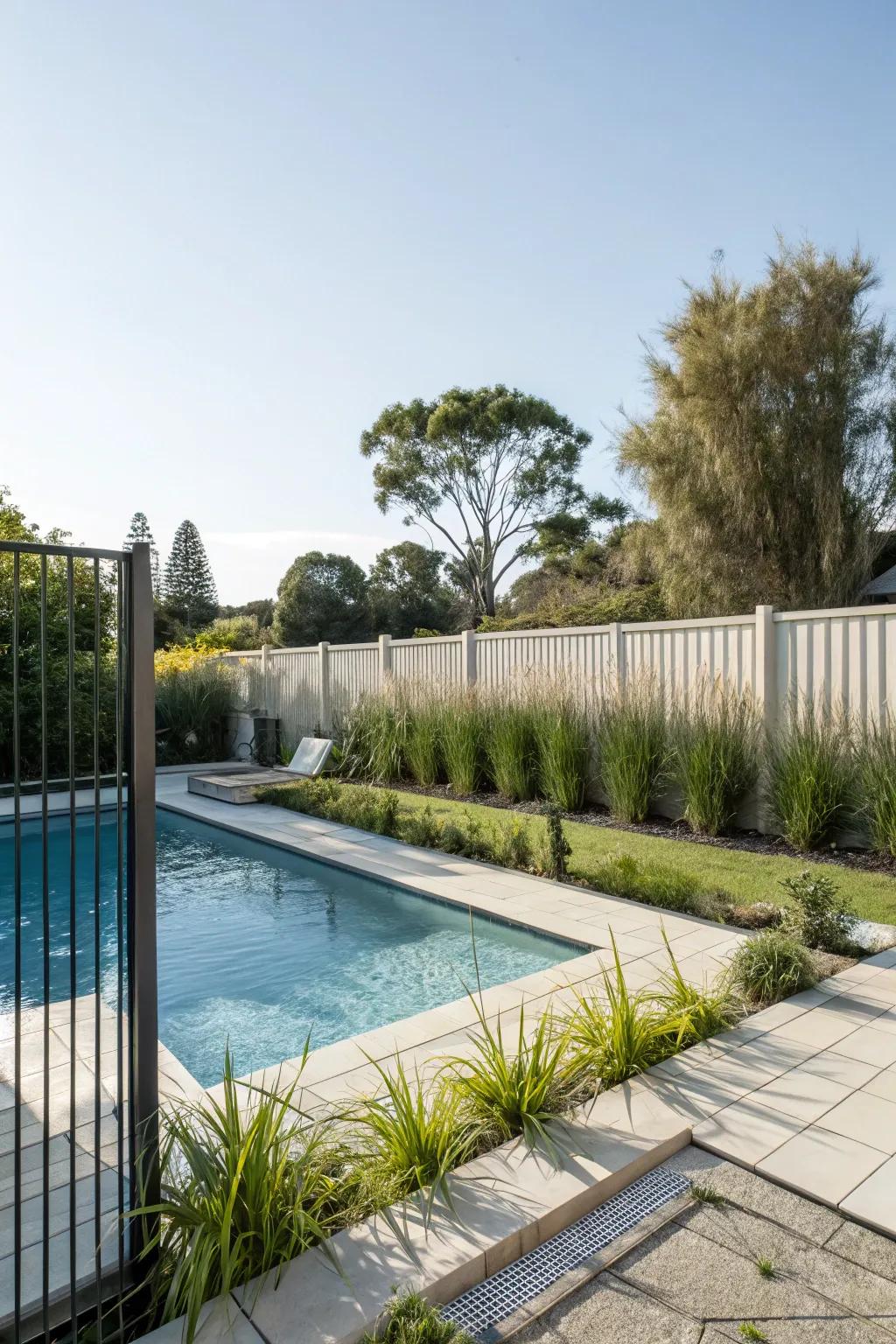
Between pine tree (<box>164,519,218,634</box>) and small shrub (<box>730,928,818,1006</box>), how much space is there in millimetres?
32098

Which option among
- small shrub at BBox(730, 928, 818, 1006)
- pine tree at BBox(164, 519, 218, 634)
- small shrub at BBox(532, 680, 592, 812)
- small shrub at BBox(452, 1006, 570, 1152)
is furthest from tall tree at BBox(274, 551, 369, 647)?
small shrub at BBox(452, 1006, 570, 1152)

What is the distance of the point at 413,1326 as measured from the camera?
154 cm

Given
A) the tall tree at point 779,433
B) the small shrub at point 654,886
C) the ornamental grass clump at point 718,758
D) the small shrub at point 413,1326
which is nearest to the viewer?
the small shrub at point 413,1326

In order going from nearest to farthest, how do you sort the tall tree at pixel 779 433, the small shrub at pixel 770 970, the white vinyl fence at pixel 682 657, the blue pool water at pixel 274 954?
the small shrub at pixel 770 970 → the blue pool water at pixel 274 954 → the white vinyl fence at pixel 682 657 → the tall tree at pixel 779 433

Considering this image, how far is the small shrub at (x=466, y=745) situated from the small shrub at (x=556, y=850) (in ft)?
8.49

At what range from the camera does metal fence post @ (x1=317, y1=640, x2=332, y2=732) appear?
11.6 m

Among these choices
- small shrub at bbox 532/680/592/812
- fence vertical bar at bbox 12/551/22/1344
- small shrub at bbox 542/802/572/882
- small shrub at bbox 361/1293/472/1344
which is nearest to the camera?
fence vertical bar at bbox 12/551/22/1344

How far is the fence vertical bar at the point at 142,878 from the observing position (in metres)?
1.62

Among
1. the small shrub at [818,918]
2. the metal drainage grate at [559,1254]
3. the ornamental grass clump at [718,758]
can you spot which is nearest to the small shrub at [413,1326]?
the metal drainage grate at [559,1254]

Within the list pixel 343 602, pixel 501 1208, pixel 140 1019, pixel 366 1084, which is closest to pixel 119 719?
pixel 140 1019

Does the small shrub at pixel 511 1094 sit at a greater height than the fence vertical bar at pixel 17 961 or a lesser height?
lesser

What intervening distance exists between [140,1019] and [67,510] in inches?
611

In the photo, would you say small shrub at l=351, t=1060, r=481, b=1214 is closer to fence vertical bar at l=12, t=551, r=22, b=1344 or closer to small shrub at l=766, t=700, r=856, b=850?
fence vertical bar at l=12, t=551, r=22, b=1344

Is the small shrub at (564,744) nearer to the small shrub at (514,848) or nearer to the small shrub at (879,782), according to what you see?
the small shrub at (514,848)
